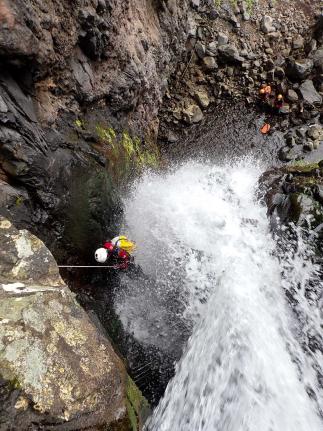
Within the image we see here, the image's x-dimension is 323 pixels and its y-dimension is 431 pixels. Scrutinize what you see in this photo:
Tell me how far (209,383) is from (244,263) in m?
4.13

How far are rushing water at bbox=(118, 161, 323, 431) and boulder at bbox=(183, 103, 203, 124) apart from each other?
191 cm

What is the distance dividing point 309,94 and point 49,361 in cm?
1425

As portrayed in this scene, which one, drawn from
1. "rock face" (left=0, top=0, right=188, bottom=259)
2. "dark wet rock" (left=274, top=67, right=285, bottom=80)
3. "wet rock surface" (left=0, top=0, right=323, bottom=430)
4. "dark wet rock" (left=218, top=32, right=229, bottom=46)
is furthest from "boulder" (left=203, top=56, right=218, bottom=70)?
"rock face" (left=0, top=0, right=188, bottom=259)

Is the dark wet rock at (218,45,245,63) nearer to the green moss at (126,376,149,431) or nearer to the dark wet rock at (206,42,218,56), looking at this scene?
the dark wet rock at (206,42,218,56)

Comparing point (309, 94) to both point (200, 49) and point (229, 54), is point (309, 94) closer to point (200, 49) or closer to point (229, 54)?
point (229, 54)

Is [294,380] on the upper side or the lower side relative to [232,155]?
lower

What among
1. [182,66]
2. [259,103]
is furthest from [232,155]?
[182,66]

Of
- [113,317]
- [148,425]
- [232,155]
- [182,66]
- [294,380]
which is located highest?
[182,66]

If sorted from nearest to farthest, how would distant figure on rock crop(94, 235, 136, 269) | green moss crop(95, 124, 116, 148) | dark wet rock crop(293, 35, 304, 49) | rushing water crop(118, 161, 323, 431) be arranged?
rushing water crop(118, 161, 323, 431) < distant figure on rock crop(94, 235, 136, 269) < green moss crop(95, 124, 116, 148) < dark wet rock crop(293, 35, 304, 49)

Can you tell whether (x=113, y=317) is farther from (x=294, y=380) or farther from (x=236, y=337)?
(x=294, y=380)

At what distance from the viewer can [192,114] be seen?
1387cm

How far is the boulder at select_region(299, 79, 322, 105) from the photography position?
14.3 metres

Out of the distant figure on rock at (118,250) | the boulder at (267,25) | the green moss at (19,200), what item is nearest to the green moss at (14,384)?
the green moss at (19,200)

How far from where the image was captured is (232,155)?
1362cm
